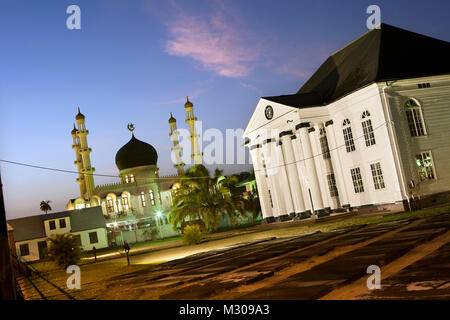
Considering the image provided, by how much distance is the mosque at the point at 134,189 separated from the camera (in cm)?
6309

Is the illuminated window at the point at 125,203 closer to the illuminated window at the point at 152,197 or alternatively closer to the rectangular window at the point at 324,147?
the illuminated window at the point at 152,197

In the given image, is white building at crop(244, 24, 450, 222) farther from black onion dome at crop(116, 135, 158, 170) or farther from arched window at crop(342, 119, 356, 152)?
black onion dome at crop(116, 135, 158, 170)

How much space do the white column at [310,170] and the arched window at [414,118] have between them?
23.9 feet

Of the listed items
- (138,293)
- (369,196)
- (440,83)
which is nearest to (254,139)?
(369,196)

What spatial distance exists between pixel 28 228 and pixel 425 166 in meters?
49.5

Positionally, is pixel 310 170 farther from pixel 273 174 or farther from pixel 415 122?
pixel 415 122

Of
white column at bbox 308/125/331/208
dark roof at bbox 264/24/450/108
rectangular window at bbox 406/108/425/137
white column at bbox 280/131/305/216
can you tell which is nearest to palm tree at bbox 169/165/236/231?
white column at bbox 280/131/305/216

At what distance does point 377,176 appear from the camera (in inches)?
1130

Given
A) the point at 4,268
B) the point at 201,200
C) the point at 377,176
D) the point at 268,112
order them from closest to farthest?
the point at 4,268 < the point at 377,176 < the point at 268,112 < the point at 201,200

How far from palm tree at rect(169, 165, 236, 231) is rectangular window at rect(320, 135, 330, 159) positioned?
11.2 metres

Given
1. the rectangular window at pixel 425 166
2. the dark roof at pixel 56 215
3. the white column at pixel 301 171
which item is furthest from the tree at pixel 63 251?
the dark roof at pixel 56 215

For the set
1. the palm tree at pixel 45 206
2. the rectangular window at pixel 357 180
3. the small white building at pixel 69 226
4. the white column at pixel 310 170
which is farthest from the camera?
the palm tree at pixel 45 206

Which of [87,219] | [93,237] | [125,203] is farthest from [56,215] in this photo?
[125,203]
